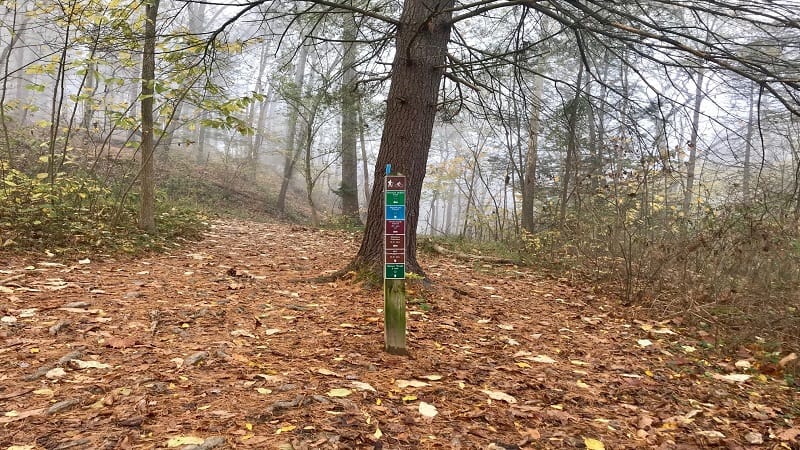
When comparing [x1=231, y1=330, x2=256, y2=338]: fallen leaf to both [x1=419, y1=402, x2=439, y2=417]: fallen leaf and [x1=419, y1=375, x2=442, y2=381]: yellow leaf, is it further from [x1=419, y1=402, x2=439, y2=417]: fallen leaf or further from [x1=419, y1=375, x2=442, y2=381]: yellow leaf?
[x1=419, y1=402, x2=439, y2=417]: fallen leaf

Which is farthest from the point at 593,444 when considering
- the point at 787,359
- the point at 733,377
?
the point at 787,359

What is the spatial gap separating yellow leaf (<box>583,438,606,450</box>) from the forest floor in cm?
1

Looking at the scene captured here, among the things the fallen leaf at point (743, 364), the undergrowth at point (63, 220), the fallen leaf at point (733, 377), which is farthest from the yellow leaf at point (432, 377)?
the undergrowth at point (63, 220)

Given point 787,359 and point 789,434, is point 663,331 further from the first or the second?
point 789,434

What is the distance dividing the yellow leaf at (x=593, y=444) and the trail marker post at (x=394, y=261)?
1310mm

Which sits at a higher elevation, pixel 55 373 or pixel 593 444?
pixel 55 373

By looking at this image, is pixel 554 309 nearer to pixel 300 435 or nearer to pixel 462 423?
pixel 462 423

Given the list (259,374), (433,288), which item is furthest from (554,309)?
(259,374)

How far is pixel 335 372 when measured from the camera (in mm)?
2748

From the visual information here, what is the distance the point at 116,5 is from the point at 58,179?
2.44 metres

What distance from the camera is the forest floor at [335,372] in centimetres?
208

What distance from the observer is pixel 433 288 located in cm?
486

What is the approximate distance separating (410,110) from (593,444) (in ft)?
11.4

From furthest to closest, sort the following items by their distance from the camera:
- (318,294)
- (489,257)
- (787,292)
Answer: (489,257), (318,294), (787,292)
